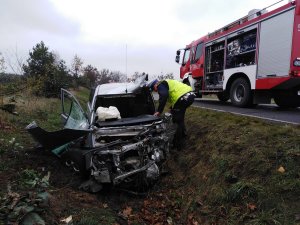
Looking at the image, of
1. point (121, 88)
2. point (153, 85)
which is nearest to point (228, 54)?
point (153, 85)

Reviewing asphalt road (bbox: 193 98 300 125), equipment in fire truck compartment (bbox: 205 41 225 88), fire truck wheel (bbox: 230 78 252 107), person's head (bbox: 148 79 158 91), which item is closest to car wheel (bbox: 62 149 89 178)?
person's head (bbox: 148 79 158 91)

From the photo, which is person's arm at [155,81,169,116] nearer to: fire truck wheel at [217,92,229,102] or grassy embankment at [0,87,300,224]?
grassy embankment at [0,87,300,224]

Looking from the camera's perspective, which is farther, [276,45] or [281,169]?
[276,45]

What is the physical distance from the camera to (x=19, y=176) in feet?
15.2

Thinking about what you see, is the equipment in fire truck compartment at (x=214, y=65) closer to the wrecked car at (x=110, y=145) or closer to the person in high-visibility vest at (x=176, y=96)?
the person in high-visibility vest at (x=176, y=96)

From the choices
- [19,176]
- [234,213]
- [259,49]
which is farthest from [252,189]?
[259,49]

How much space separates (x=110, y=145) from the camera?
4.82 meters

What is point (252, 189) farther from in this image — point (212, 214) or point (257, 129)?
point (257, 129)

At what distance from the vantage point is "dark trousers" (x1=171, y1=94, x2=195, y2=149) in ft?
21.0

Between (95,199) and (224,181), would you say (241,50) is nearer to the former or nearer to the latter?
(224,181)

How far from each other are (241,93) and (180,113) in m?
4.65

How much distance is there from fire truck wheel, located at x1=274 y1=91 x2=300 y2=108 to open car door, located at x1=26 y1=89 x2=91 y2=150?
23.7ft

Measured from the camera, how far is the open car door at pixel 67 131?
15.6 feet

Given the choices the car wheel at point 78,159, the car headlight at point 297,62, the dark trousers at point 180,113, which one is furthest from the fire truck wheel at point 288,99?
the car wheel at point 78,159
